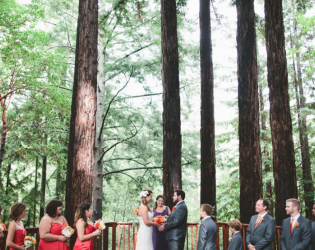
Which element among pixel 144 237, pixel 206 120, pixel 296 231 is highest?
pixel 206 120

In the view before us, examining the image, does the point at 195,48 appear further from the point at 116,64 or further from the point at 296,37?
the point at 296,37

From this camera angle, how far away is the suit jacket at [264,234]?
17.8ft

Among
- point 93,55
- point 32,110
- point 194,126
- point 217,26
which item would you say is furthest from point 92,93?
point 194,126

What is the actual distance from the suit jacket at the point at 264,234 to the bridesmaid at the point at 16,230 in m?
3.94

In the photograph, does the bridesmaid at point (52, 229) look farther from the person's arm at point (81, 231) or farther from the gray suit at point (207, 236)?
the gray suit at point (207, 236)

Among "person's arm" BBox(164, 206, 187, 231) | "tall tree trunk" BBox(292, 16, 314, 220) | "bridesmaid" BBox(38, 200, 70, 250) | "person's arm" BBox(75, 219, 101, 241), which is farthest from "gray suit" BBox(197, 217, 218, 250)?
"tall tree trunk" BBox(292, 16, 314, 220)

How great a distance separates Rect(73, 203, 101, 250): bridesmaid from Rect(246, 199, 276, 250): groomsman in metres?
2.77

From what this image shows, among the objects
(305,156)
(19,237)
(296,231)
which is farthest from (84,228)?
(305,156)

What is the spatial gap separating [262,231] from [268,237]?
152 mm

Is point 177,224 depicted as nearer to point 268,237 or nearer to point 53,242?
point 268,237

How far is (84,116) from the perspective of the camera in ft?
22.1

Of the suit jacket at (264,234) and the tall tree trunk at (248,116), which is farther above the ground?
the tall tree trunk at (248,116)

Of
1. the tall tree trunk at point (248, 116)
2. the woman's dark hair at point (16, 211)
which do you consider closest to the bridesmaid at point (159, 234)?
the woman's dark hair at point (16, 211)

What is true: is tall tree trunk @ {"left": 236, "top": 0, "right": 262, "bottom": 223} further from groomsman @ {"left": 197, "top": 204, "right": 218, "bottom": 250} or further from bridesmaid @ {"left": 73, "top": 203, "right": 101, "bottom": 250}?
bridesmaid @ {"left": 73, "top": 203, "right": 101, "bottom": 250}
